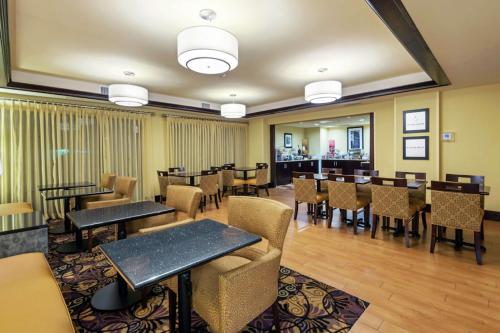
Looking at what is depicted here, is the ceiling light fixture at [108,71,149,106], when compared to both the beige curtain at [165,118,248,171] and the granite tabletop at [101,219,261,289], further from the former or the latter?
the granite tabletop at [101,219,261,289]

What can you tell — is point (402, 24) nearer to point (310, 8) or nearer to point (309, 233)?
point (310, 8)

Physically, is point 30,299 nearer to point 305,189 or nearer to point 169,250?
point 169,250

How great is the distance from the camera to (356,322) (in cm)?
186

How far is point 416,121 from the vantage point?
4781 millimetres

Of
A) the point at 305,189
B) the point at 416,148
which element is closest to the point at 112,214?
the point at 305,189

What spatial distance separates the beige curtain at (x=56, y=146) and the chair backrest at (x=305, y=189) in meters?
3.87

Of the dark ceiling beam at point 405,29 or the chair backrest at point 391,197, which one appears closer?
the dark ceiling beam at point 405,29

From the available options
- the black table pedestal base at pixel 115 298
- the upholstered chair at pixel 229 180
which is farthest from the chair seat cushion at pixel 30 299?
the upholstered chair at pixel 229 180

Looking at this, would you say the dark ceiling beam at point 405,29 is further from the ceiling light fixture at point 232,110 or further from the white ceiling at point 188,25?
the ceiling light fixture at point 232,110

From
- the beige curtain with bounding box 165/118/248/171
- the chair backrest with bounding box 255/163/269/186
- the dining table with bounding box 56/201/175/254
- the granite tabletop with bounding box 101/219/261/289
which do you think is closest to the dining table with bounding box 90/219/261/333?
the granite tabletop with bounding box 101/219/261/289

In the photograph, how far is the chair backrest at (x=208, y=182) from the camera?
17.0ft

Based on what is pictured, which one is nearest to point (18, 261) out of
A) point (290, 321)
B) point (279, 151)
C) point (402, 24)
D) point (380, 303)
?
point (290, 321)

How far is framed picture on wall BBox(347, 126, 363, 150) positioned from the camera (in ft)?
32.6

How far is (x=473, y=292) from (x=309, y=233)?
1.93 m
